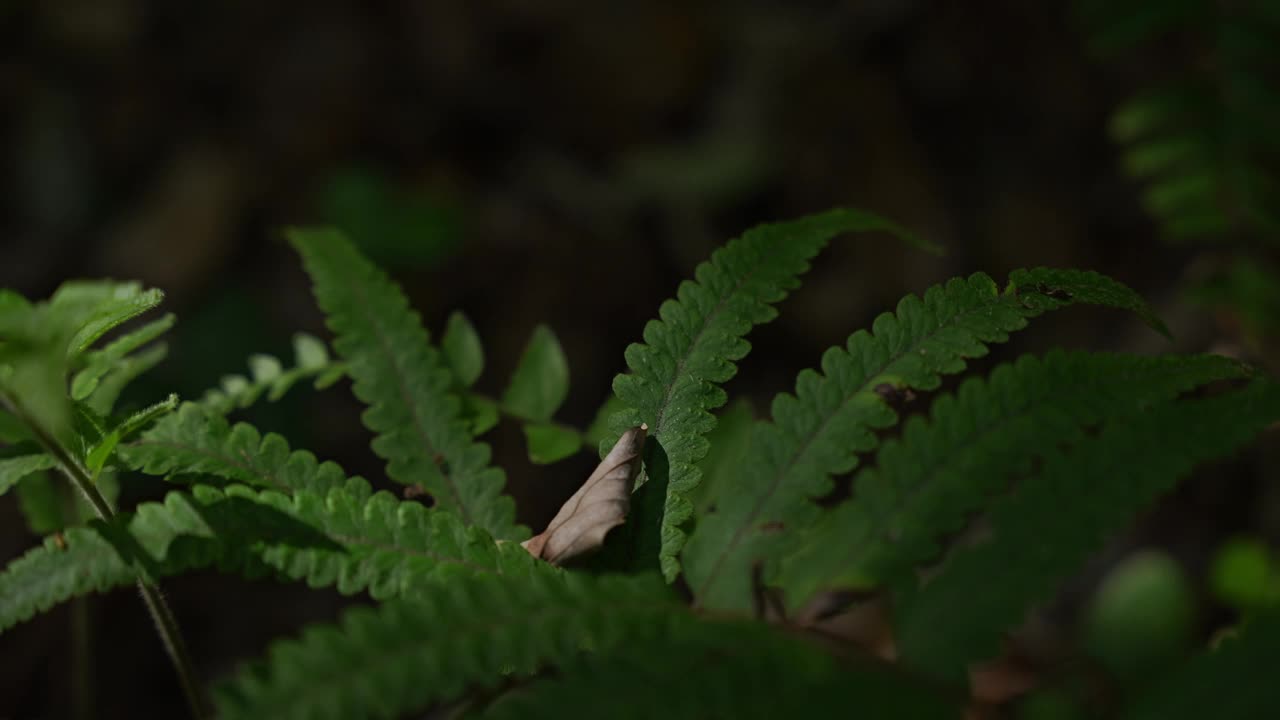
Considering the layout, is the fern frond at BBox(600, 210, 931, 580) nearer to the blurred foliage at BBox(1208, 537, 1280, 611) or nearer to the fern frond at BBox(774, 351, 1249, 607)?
the fern frond at BBox(774, 351, 1249, 607)

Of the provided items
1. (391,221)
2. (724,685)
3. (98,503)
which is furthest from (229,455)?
(391,221)

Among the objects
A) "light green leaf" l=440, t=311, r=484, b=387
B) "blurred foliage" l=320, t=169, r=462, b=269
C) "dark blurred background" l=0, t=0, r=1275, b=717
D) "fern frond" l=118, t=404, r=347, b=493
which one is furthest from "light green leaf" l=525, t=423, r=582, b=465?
"blurred foliage" l=320, t=169, r=462, b=269

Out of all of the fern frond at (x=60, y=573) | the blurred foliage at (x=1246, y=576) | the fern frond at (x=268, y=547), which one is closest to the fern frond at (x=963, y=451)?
the fern frond at (x=268, y=547)

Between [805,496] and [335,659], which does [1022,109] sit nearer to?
[805,496]

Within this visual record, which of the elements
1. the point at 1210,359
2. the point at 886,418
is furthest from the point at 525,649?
the point at 1210,359

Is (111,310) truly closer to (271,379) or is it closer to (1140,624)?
(271,379)

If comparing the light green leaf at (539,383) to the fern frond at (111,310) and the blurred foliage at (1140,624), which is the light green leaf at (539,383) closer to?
the fern frond at (111,310)
